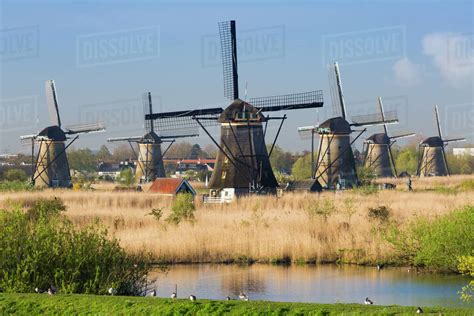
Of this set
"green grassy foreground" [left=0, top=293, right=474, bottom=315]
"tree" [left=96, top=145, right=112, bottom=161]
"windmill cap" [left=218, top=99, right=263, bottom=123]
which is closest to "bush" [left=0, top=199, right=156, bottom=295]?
"green grassy foreground" [left=0, top=293, right=474, bottom=315]

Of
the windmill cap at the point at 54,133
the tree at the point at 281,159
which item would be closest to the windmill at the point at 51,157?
the windmill cap at the point at 54,133

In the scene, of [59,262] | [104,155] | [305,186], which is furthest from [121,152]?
[59,262]

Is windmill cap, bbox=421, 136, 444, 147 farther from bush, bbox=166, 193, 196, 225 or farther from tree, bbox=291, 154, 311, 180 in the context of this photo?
bush, bbox=166, 193, 196, 225

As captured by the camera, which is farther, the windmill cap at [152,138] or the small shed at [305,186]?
the windmill cap at [152,138]

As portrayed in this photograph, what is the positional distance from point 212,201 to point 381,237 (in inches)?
696

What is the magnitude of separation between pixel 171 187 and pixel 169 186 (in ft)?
1.01

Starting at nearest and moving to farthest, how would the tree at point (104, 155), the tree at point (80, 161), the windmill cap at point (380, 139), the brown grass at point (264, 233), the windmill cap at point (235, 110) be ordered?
the brown grass at point (264, 233) → the windmill cap at point (235, 110) → the windmill cap at point (380, 139) → the tree at point (80, 161) → the tree at point (104, 155)

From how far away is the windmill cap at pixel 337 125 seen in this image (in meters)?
58.9

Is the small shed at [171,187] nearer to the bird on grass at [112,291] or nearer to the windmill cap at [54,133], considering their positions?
the windmill cap at [54,133]

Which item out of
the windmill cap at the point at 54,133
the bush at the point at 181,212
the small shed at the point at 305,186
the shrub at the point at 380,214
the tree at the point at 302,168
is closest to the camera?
the shrub at the point at 380,214

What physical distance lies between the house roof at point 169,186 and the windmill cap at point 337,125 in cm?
1349

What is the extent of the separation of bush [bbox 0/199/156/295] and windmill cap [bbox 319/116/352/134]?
41.6 m

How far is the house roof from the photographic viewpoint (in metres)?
Answer: 47.7

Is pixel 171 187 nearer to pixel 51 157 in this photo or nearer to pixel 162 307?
pixel 51 157
